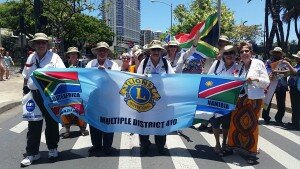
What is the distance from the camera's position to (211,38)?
35.0ft

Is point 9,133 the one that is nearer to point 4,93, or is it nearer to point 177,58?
point 177,58

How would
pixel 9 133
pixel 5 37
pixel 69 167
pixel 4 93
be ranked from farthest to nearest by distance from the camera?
pixel 5 37 → pixel 4 93 → pixel 9 133 → pixel 69 167

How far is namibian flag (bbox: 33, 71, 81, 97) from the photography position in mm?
6648

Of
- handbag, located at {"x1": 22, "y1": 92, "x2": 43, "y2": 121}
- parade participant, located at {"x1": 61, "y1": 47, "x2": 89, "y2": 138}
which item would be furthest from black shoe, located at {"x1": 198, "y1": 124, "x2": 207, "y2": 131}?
handbag, located at {"x1": 22, "y1": 92, "x2": 43, "y2": 121}

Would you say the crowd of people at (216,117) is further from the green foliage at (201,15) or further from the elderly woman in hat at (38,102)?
the green foliage at (201,15)

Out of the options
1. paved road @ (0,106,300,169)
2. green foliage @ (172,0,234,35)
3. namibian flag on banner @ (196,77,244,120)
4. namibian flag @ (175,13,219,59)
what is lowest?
paved road @ (0,106,300,169)

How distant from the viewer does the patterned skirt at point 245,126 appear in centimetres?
696

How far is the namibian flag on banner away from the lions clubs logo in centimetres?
73

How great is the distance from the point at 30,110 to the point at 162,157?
2.16 m

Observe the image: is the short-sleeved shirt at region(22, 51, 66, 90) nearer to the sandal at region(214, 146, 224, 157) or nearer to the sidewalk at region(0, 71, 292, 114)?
the sandal at region(214, 146, 224, 157)

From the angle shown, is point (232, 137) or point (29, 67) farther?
point (232, 137)

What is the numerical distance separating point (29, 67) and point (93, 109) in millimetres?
1156

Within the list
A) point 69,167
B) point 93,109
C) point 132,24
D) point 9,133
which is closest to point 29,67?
point 93,109

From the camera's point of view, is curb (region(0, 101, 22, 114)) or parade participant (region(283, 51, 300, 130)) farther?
curb (region(0, 101, 22, 114))
